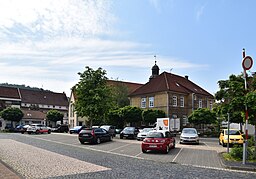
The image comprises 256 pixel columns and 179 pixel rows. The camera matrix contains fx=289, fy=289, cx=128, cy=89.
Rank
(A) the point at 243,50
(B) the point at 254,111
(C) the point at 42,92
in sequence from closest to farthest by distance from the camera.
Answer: (B) the point at 254,111 < (A) the point at 243,50 < (C) the point at 42,92

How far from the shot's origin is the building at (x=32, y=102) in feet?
256

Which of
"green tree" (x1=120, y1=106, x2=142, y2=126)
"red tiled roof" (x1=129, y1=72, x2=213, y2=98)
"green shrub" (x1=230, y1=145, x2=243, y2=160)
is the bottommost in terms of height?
"green shrub" (x1=230, y1=145, x2=243, y2=160)

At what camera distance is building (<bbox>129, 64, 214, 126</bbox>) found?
48500 mm

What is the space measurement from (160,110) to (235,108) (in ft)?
104

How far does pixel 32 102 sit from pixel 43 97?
20.9ft

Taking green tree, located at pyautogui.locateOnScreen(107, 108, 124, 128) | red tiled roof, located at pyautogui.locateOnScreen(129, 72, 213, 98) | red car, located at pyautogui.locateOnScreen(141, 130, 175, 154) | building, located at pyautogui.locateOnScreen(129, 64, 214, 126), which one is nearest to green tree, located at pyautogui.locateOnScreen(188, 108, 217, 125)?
building, located at pyautogui.locateOnScreen(129, 64, 214, 126)

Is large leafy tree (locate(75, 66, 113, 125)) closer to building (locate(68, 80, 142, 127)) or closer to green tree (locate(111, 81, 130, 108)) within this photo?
green tree (locate(111, 81, 130, 108))

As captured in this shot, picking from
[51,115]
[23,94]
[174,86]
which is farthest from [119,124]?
[23,94]

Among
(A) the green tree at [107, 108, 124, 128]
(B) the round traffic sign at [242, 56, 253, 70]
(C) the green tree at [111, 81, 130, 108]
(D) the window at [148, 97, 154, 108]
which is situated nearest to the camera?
(B) the round traffic sign at [242, 56, 253, 70]

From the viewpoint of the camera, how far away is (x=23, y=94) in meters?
93.1

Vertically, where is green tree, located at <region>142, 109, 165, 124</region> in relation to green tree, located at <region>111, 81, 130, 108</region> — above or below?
below

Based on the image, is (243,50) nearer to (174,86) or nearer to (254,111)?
(254,111)

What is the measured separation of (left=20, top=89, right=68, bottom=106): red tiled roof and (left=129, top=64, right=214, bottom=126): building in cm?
5002

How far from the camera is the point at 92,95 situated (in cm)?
3869
